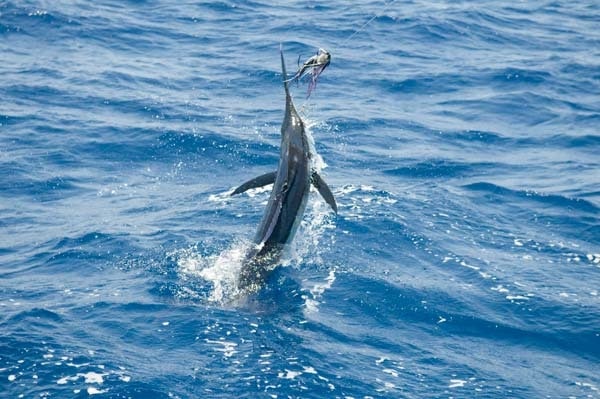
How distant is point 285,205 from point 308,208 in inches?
155

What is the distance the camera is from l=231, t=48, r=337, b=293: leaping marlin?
684 inches

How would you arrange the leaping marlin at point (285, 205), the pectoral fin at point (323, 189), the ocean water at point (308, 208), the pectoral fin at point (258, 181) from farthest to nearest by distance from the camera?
the pectoral fin at point (258, 181)
the pectoral fin at point (323, 189)
the leaping marlin at point (285, 205)
the ocean water at point (308, 208)

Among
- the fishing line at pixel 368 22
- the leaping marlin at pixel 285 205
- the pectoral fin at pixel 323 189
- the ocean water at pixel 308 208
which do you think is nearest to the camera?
the ocean water at pixel 308 208

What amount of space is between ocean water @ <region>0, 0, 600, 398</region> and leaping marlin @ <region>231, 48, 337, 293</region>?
484 millimetres

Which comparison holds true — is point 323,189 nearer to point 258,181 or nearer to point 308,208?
point 258,181

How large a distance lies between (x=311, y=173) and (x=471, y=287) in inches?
158

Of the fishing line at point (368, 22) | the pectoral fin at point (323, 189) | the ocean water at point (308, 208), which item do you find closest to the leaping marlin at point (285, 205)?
the pectoral fin at point (323, 189)

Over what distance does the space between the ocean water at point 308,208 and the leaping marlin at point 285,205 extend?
0.48 metres

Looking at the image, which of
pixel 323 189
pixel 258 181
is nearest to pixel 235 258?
pixel 258 181

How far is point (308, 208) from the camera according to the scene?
21250 millimetres

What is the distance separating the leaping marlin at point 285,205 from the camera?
17375 millimetres

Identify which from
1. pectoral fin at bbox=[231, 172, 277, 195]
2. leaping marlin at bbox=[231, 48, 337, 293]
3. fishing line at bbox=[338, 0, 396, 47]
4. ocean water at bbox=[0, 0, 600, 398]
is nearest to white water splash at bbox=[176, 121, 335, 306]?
ocean water at bbox=[0, 0, 600, 398]

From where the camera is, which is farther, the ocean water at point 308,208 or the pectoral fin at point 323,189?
the pectoral fin at point 323,189

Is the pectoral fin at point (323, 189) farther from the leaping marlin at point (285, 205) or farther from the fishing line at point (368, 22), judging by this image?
the fishing line at point (368, 22)
